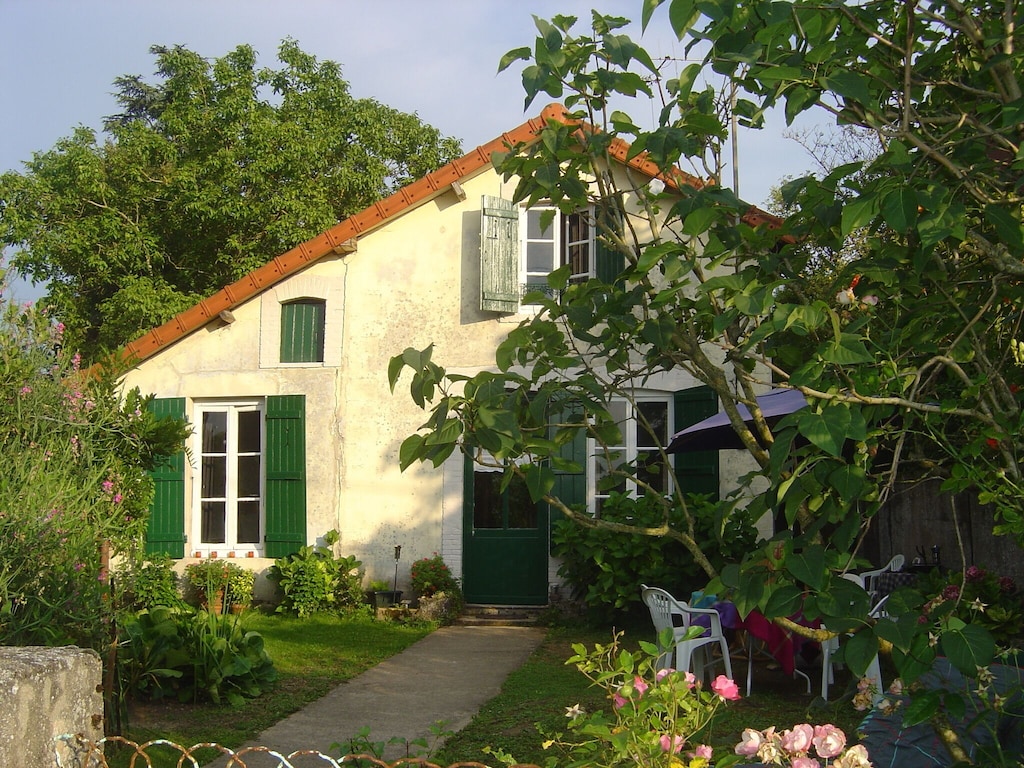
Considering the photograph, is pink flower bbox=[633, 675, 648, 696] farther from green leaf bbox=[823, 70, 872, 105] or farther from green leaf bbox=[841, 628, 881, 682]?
green leaf bbox=[823, 70, 872, 105]

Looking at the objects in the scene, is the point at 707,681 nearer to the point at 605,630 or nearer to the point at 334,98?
the point at 605,630

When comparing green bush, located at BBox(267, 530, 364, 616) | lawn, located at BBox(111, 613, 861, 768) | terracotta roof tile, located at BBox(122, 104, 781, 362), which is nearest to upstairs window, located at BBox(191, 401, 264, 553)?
green bush, located at BBox(267, 530, 364, 616)

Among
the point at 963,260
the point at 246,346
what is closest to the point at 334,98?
the point at 246,346

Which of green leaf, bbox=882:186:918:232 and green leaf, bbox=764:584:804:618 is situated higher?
green leaf, bbox=882:186:918:232

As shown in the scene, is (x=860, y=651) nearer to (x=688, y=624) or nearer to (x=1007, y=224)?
(x=1007, y=224)

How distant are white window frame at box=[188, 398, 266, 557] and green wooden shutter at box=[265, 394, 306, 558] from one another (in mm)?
214

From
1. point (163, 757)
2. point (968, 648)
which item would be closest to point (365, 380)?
point (163, 757)

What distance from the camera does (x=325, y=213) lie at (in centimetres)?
1820

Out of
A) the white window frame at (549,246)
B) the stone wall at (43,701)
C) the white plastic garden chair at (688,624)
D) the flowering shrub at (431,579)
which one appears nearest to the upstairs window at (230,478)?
the flowering shrub at (431,579)

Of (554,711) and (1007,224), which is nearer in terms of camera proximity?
(1007,224)

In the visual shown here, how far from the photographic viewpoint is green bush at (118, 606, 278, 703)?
6.30m

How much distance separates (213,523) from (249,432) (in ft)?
3.52

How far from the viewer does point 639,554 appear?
929 centimetres

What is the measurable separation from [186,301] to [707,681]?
13877 mm
